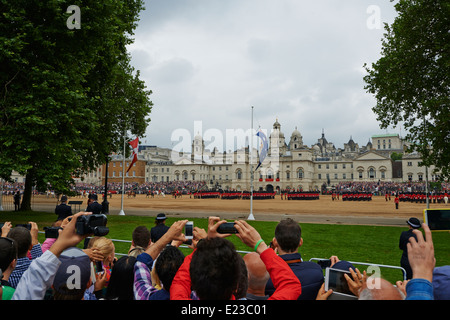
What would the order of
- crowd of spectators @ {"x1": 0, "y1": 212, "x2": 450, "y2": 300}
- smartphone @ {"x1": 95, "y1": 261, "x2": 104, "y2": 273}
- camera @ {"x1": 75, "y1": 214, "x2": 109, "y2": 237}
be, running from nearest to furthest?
crowd of spectators @ {"x1": 0, "y1": 212, "x2": 450, "y2": 300} → camera @ {"x1": 75, "y1": 214, "x2": 109, "y2": 237} → smartphone @ {"x1": 95, "y1": 261, "x2": 104, "y2": 273}

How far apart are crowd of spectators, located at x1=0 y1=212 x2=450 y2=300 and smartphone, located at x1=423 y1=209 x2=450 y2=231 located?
0.74 meters

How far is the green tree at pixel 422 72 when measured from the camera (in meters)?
16.2

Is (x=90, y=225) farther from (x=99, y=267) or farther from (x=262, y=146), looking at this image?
(x=262, y=146)

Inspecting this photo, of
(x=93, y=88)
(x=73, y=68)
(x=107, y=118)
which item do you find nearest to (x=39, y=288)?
(x=73, y=68)

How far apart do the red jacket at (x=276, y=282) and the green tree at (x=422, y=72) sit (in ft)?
53.6

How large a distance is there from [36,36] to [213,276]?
15131 millimetres

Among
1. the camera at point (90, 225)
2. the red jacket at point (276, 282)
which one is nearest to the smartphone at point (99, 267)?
the camera at point (90, 225)

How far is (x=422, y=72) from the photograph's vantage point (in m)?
18.3

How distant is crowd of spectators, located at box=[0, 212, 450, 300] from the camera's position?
2.02m

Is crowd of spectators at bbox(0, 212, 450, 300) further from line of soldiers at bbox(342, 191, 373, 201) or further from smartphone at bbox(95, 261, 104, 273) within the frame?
line of soldiers at bbox(342, 191, 373, 201)

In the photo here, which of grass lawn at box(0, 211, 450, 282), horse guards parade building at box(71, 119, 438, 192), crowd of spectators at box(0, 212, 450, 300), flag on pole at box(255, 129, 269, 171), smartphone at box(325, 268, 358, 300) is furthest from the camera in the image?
horse guards parade building at box(71, 119, 438, 192)

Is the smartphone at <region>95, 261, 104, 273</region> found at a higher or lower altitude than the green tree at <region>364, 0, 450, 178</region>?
A: lower

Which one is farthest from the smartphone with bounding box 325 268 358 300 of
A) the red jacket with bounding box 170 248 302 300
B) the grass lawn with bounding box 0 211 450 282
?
the grass lawn with bounding box 0 211 450 282
